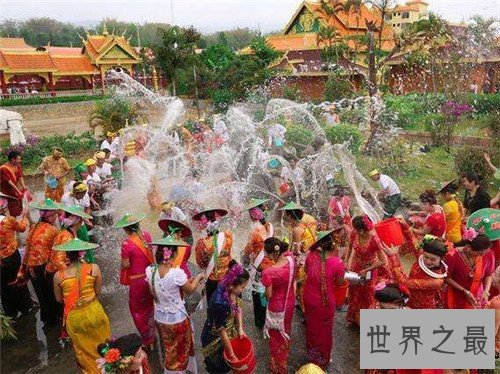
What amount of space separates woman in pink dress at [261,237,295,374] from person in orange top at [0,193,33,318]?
3047mm

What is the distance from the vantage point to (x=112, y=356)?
2672mm

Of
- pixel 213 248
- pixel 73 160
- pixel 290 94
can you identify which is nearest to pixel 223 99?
pixel 290 94

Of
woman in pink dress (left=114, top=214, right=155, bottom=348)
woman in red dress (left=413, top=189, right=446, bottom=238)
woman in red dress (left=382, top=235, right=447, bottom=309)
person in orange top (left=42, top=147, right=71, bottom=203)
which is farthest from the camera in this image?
person in orange top (left=42, top=147, right=71, bottom=203)

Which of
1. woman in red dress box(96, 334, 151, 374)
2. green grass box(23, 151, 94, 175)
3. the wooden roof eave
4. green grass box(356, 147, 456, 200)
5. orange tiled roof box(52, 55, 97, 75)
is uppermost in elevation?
orange tiled roof box(52, 55, 97, 75)

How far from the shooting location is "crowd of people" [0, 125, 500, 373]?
12.0 feet

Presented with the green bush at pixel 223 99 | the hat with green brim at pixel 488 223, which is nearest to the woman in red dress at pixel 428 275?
the hat with green brim at pixel 488 223

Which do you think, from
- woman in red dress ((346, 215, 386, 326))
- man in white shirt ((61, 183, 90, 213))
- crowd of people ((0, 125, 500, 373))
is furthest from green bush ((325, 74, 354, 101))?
woman in red dress ((346, 215, 386, 326))

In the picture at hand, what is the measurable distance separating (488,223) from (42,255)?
4879 mm

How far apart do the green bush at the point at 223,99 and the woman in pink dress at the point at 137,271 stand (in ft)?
59.0

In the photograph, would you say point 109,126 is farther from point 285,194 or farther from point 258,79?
point 285,194

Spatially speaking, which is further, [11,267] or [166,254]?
[11,267]

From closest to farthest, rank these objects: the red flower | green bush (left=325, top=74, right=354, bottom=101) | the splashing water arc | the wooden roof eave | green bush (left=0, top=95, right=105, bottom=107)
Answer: the red flower, the splashing water arc, green bush (left=325, top=74, right=354, bottom=101), green bush (left=0, top=95, right=105, bottom=107), the wooden roof eave

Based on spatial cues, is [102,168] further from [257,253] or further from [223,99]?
[223,99]

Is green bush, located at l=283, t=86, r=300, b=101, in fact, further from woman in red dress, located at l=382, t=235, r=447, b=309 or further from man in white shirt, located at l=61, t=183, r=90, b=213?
woman in red dress, located at l=382, t=235, r=447, b=309
